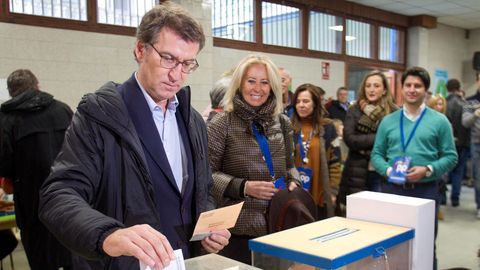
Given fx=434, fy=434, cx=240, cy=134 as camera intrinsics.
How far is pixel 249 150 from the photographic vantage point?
2074mm

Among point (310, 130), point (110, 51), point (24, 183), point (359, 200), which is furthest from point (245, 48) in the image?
point (359, 200)

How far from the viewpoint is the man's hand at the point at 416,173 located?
2.62 m

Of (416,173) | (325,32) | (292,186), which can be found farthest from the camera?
(325,32)

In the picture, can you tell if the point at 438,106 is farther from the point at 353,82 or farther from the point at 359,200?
the point at 359,200

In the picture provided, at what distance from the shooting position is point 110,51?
4734mm

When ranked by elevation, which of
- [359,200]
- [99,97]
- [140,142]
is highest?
[99,97]

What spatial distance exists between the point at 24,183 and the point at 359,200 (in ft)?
7.17

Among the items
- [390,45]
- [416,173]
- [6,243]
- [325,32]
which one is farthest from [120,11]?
[390,45]

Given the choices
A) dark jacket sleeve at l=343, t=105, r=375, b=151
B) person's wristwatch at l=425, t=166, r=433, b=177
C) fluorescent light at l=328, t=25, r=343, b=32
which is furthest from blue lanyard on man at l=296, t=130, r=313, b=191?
fluorescent light at l=328, t=25, r=343, b=32

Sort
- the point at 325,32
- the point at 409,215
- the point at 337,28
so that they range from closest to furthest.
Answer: the point at 409,215
the point at 325,32
the point at 337,28

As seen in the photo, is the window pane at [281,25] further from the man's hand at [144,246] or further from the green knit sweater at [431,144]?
the man's hand at [144,246]

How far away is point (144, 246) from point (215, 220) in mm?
284

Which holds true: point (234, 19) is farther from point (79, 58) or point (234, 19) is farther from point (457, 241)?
point (457, 241)

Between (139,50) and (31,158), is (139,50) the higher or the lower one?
the higher one
